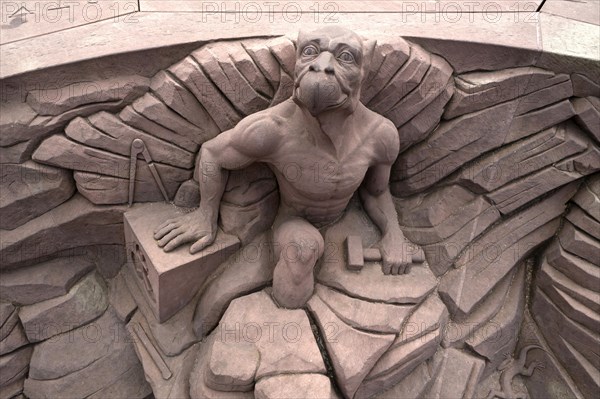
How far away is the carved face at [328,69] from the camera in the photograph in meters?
2.28

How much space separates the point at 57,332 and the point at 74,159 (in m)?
1.11

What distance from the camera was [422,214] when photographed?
3.27 meters

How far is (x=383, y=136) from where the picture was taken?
2744 millimetres

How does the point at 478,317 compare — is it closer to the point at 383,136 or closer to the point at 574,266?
the point at 574,266

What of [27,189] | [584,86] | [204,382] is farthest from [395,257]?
[27,189]

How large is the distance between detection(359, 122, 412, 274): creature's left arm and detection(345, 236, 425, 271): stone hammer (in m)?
0.05

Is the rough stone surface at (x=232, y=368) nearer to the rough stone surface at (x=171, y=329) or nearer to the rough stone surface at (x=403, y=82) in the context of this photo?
the rough stone surface at (x=171, y=329)

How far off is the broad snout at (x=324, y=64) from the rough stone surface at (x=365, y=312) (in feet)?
3.98

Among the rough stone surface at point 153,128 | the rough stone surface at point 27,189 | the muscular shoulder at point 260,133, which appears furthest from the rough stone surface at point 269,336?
the rough stone surface at point 27,189

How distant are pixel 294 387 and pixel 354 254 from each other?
2.72 ft

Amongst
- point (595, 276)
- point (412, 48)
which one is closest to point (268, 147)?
point (412, 48)

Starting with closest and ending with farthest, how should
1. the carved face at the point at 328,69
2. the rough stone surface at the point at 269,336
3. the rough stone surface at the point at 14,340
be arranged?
1. the carved face at the point at 328,69
2. the rough stone surface at the point at 269,336
3. the rough stone surface at the point at 14,340

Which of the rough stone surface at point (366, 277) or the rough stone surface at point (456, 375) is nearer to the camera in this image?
the rough stone surface at point (366, 277)

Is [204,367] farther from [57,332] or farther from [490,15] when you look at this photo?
[490,15]
